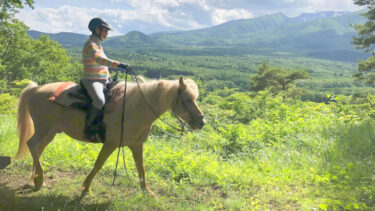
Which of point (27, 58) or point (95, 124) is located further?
point (27, 58)

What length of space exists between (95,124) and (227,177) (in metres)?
2.68

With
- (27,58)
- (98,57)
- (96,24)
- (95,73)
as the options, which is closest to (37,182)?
(95,73)

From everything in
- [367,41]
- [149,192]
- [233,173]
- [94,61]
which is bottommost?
[149,192]

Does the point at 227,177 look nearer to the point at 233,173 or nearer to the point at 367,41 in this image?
the point at 233,173

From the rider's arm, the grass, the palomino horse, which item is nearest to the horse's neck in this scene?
the palomino horse

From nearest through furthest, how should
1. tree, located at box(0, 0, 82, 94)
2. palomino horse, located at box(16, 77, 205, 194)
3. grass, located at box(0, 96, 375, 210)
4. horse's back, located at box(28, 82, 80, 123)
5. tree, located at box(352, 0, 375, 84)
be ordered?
palomino horse, located at box(16, 77, 205, 194) → grass, located at box(0, 96, 375, 210) → horse's back, located at box(28, 82, 80, 123) → tree, located at box(352, 0, 375, 84) → tree, located at box(0, 0, 82, 94)

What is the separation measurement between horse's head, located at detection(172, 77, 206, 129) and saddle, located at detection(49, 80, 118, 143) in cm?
116

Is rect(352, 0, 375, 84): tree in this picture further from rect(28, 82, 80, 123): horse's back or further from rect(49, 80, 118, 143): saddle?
rect(28, 82, 80, 123): horse's back

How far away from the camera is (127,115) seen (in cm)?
436

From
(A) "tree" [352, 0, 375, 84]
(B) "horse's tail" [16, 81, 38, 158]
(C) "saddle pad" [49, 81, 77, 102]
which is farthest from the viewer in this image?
(A) "tree" [352, 0, 375, 84]

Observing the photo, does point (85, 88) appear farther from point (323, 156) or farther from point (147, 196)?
point (323, 156)

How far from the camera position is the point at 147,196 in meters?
4.50

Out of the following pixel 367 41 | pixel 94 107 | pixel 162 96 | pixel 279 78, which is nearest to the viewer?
pixel 162 96

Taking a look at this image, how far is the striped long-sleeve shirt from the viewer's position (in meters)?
4.18
